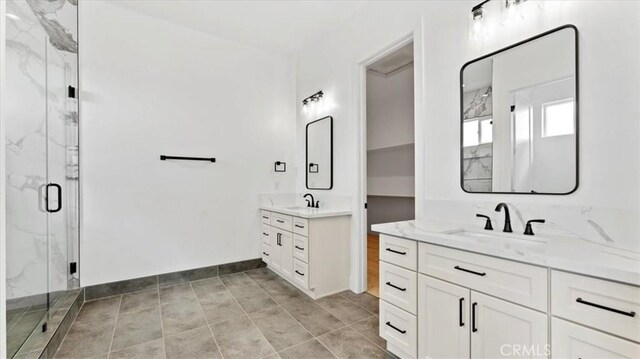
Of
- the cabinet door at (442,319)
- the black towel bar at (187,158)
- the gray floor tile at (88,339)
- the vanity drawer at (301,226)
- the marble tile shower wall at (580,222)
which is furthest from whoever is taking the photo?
the black towel bar at (187,158)

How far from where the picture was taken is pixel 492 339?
1.23 meters

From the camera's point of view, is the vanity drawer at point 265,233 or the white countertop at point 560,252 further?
the vanity drawer at point 265,233

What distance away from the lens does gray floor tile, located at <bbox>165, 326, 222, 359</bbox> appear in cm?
180

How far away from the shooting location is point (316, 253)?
2643mm

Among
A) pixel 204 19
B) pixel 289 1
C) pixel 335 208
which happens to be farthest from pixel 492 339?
pixel 204 19

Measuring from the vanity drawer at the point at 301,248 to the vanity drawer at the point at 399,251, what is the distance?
1.01m

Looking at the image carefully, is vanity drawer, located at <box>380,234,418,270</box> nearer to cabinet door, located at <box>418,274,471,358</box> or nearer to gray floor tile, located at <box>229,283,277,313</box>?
cabinet door, located at <box>418,274,471,358</box>

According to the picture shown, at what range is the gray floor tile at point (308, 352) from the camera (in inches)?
69.9

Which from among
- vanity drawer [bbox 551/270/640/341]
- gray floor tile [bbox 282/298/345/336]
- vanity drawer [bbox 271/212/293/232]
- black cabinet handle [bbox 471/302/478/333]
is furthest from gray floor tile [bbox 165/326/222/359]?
vanity drawer [bbox 551/270/640/341]

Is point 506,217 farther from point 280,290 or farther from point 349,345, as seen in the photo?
point 280,290

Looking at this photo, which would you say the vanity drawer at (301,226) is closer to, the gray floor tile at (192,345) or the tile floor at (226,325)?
the tile floor at (226,325)

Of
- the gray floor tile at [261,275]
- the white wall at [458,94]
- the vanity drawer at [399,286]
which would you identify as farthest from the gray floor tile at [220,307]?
the vanity drawer at [399,286]

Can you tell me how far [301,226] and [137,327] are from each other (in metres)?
1.50

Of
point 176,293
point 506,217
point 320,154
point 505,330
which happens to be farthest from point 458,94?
point 176,293
